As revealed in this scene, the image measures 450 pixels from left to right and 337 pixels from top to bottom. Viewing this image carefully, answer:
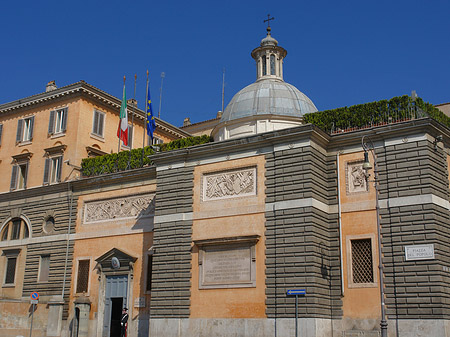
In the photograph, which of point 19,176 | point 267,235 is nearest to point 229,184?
point 267,235

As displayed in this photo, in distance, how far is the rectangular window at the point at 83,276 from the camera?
30.6 metres

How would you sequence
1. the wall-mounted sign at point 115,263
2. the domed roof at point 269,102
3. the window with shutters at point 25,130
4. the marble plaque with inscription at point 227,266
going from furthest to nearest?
the window with shutters at point 25,130 → the domed roof at point 269,102 → the wall-mounted sign at point 115,263 → the marble plaque with inscription at point 227,266

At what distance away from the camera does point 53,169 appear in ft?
112

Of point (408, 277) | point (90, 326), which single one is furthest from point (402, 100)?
point (90, 326)

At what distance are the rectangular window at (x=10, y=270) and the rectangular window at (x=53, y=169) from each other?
483cm

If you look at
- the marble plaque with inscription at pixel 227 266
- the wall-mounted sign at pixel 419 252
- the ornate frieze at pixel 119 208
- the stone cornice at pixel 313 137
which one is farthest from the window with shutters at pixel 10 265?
the wall-mounted sign at pixel 419 252

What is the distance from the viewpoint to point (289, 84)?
31.5 meters

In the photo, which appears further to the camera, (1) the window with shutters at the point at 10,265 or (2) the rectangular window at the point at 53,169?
(2) the rectangular window at the point at 53,169

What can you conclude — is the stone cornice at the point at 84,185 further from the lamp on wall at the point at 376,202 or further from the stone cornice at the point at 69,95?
the lamp on wall at the point at 376,202

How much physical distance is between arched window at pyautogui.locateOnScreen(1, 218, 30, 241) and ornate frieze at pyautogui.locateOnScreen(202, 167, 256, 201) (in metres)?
13.3

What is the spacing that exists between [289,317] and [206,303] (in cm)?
391

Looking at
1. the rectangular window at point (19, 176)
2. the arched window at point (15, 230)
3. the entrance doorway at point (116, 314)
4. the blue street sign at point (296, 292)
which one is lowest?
the entrance doorway at point (116, 314)

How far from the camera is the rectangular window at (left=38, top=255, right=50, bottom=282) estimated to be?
32.2m

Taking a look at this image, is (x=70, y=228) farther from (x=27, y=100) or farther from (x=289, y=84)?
(x=289, y=84)
